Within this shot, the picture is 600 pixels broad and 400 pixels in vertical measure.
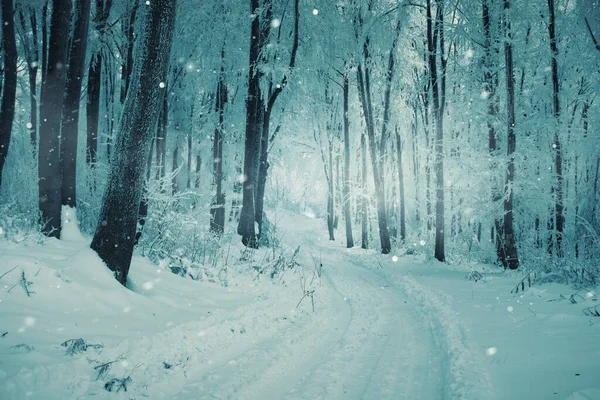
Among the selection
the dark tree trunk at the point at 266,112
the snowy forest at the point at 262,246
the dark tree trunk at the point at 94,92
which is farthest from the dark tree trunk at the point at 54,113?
the dark tree trunk at the point at 266,112

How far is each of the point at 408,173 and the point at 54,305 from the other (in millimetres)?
32065

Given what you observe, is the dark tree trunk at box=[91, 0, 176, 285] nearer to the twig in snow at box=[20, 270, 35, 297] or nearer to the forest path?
the twig in snow at box=[20, 270, 35, 297]

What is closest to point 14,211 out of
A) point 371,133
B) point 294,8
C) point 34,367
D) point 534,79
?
point 34,367

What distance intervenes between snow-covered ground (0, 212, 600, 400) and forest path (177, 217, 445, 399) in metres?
0.02

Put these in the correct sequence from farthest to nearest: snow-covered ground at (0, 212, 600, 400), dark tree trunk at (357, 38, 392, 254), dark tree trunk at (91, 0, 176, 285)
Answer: dark tree trunk at (357, 38, 392, 254) < dark tree trunk at (91, 0, 176, 285) < snow-covered ground at (0, 212, 600, 400)

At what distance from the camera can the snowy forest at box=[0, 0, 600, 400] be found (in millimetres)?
3215

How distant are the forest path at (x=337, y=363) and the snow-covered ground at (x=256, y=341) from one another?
18mm

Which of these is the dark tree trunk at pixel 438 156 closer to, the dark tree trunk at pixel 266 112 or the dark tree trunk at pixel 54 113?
the dark tree trunk at pixel 266 112

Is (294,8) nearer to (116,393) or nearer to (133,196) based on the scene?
(133,196)

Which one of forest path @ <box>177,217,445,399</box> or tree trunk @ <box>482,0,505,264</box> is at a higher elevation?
tree trunk @ <box>482,0,505,264</box>

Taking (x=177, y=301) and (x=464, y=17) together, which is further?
(x=464, y=17)

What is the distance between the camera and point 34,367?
8.50 feet

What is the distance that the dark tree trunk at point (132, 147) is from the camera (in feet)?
15.9

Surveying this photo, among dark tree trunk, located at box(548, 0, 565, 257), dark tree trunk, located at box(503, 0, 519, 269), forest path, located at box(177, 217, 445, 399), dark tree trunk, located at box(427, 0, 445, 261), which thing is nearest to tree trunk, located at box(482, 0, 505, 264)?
dark tree trunk, located at box(503, 0, 519, 269)
